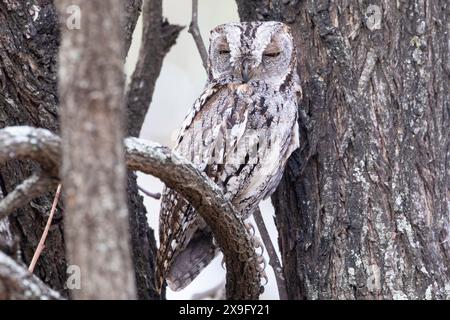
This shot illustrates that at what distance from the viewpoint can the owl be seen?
10.2 ft

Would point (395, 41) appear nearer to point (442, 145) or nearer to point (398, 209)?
point (442, 145)

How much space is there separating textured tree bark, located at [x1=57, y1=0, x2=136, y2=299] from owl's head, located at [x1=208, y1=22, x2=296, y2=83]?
1878 millimetres

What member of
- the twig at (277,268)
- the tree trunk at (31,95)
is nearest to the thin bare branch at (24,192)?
the tree trunk at (31,95)

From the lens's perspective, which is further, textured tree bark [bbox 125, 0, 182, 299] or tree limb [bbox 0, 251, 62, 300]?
textured tree bark [bbox 125, 0, 182, 299]

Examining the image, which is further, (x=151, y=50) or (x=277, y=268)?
(x=151, y=50)

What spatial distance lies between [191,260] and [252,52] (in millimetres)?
868

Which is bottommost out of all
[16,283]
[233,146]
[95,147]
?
[16,283]

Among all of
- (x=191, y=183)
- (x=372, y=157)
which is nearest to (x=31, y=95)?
(x=191, y=183)

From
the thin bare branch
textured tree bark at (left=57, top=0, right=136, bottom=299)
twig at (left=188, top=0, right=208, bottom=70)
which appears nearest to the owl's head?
twig at (left=188, top=0, right=208, bottom=70)

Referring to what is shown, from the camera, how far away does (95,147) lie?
4.14ft

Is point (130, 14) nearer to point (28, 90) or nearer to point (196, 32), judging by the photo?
point (28, 90)

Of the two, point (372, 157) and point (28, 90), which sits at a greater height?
point (28, 90)

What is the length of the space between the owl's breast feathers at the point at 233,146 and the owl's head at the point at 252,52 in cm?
6

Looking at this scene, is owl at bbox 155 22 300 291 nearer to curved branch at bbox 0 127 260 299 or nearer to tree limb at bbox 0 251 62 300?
curved branch at bbox 0 127 260 299
